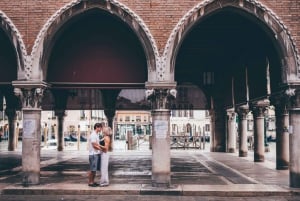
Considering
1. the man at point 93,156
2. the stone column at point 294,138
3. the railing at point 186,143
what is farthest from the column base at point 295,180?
the railing at point 186,143

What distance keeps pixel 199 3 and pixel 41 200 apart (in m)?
7.33

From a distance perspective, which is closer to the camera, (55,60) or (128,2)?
(128,2)

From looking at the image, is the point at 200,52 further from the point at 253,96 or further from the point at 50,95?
the point at 50,95

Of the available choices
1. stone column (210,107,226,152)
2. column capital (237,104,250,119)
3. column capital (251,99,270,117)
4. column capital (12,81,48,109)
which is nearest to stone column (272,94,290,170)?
column capital (251,99,270,117)

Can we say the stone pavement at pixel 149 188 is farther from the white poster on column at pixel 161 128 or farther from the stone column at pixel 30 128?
the white poster on column at pixel 161 128

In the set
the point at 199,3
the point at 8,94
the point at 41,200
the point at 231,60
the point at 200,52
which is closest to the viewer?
the point at 41,200

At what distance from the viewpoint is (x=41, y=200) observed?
11195 millimetres

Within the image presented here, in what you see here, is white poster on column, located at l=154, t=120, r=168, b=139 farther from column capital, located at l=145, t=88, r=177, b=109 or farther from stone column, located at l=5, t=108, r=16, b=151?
stone column, located at l=5, t=108, r=16, b=151

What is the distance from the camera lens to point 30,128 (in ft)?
43.2

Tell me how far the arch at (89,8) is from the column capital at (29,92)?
0.84 ft

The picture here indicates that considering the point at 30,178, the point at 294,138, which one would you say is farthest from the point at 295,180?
the point at 30,178

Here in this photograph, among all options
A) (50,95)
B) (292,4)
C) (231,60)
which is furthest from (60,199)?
(50,95)

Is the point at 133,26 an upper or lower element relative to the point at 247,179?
upper

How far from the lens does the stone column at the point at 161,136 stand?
1286 centimetres
